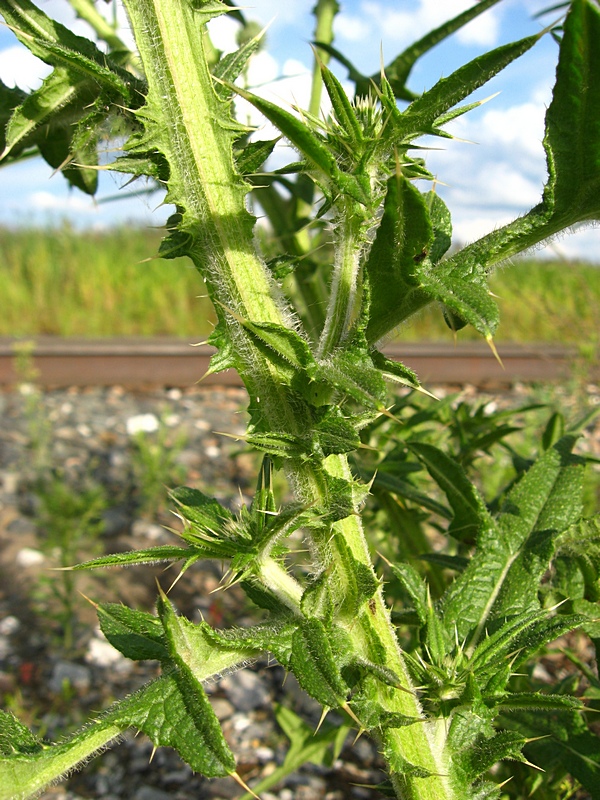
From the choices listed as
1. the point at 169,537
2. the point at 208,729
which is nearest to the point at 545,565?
the point at 208,729

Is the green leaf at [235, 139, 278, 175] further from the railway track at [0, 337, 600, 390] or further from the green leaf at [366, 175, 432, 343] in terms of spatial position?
the railway track at [0, 337, 600, 390]

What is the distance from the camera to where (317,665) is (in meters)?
0.93

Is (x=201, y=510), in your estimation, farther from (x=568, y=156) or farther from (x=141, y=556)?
(x=568, y=156)

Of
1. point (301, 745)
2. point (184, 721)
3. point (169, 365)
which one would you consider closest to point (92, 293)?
point (169, 365)

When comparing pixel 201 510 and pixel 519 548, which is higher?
pixel 201 510

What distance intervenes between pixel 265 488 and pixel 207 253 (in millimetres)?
359

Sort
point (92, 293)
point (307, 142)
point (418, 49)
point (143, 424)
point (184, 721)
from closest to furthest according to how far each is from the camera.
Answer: point (307, 142)
point (184, 721)
point (418, 49)
point (143, 424)
point (92, 293)

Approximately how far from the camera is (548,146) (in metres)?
0.86

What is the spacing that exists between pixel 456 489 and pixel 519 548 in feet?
0.54

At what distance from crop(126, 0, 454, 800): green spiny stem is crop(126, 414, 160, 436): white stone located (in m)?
4.68

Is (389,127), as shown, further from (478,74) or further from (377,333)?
(377,333)

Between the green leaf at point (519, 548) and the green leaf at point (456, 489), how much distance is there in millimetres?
47

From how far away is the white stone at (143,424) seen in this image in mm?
5602

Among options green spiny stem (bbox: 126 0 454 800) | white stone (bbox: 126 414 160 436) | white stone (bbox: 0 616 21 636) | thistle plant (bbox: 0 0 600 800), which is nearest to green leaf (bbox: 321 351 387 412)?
thistle plant (bbox: 0 0 600 800)
